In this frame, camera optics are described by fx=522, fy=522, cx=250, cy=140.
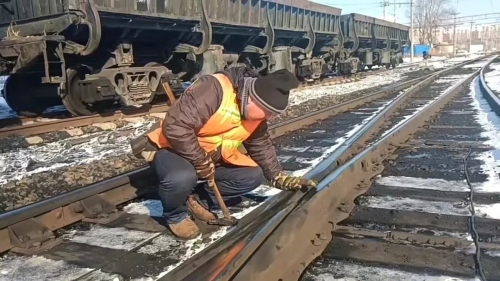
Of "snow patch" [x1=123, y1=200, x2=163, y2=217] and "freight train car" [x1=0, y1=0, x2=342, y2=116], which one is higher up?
"freight train car" [x1=0, y1=0, x2=342, y2=116]

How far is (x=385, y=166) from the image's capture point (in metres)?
5.14

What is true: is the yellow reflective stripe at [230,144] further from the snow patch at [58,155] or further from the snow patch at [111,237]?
the snow patch at [58,155]

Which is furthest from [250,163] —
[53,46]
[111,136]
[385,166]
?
[53,46]

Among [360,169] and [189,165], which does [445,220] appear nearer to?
[360,169]

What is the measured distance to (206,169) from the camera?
3256 millimetres

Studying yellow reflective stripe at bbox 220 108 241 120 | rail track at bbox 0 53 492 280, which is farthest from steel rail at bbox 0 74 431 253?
yellow reflective stripe at bbox 220 108 241 120

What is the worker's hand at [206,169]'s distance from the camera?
127 inches

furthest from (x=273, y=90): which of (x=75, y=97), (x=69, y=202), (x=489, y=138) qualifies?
(x=75, y=97)

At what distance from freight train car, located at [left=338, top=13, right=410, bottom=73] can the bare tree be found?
161 ft

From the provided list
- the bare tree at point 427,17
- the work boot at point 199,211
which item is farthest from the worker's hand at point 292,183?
the bare tree at point 427,17

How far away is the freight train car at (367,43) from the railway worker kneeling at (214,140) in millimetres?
20450

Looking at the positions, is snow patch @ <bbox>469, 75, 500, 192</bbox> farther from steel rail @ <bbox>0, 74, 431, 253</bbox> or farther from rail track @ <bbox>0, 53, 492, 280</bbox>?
steel rail @ <bbox>0, 74, 431, 253</bbox>

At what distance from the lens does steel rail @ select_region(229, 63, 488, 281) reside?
244cm

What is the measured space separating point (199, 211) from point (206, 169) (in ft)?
1.55
